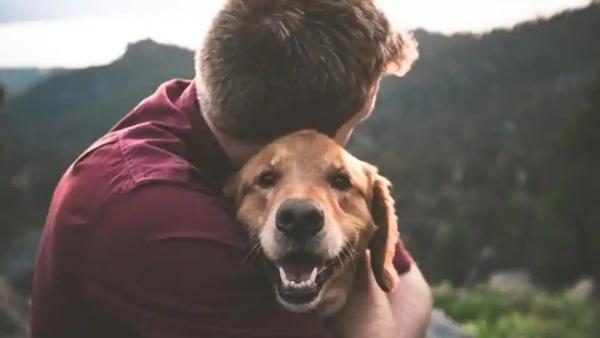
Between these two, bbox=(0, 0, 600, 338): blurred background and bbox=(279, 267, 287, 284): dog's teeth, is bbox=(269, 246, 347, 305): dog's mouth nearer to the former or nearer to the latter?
bbox=(279, 267, 287, 284): dog's teeth

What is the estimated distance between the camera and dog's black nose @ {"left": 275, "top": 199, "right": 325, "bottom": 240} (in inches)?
55.4

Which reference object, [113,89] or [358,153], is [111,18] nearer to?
[113,89]

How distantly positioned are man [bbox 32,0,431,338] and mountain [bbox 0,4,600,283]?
4.39ft

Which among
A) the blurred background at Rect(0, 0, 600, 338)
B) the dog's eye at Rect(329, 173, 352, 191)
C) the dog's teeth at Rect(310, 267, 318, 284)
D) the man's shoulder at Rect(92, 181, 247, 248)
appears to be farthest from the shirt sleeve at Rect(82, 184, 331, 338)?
the blurred background at Rect(0, 0, 600, 338)

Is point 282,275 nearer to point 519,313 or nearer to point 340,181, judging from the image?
point 340,181

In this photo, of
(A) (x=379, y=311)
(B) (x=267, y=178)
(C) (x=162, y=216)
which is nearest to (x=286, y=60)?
(B) (x=267, y=178)

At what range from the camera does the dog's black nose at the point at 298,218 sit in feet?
4.62

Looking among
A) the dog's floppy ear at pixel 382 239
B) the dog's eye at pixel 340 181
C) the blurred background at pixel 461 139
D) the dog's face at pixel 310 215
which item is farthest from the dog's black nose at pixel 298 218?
the blurred background at pixel 461 139

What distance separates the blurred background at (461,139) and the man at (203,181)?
129cm

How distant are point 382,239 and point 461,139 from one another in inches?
55.2

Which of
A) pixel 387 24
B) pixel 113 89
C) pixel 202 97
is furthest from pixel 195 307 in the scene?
pixel 113 89

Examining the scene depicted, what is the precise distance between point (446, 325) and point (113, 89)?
47.7 inches

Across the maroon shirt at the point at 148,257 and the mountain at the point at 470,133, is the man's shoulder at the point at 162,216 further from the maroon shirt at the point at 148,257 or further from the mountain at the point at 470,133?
the mountain at the point at 470,133

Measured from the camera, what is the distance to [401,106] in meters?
2.97
